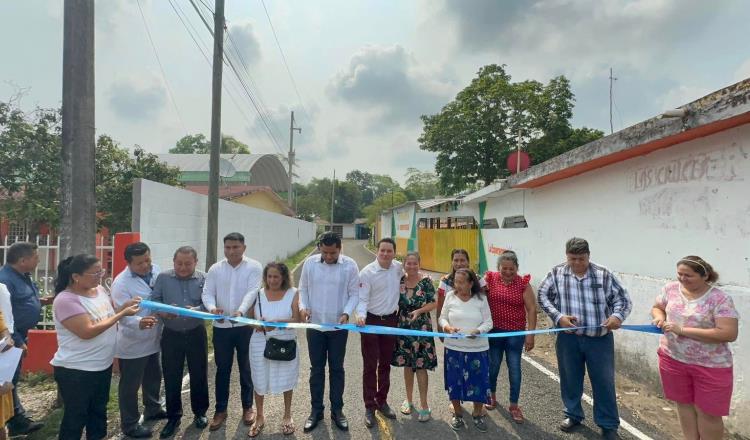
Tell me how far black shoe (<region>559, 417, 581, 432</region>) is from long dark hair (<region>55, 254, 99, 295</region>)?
3.98 m

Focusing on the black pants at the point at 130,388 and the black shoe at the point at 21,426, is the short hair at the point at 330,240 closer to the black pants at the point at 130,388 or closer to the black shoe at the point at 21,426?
the black pants at the point at 130,388

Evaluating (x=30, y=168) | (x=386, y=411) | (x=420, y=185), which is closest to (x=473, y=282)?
(x=386, y=411)

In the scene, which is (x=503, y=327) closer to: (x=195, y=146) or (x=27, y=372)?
(x=27, y=372)

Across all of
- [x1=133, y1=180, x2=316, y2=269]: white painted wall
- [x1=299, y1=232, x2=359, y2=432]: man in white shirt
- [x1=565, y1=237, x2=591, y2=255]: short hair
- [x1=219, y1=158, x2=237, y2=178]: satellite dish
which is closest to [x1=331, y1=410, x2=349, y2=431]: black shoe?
[x1=299, y1=232, x2=359, y2=432]: man in white shirt

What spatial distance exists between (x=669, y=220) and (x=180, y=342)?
5.26m

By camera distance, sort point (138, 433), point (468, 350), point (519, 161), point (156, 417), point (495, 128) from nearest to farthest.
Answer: point (138, 433), point (468, 350), point (156, 417), point (519, 161), point (495, 128)

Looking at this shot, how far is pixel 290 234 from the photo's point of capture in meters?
24.3

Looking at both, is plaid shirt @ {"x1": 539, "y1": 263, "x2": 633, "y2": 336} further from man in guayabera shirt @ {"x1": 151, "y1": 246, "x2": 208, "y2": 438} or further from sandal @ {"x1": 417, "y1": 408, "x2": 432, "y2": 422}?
man in guayabera shirt @ {"x1": 151, "y1": 246, "x2": 208, "y2": 438}

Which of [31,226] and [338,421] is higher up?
[31,226]

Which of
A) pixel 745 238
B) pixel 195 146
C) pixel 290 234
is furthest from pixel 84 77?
pixel 195 146

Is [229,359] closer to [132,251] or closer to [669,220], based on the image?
[132,251]

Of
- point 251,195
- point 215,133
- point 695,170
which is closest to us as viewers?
point 695,170

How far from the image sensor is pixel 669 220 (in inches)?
189

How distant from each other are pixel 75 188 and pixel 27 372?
90.2 inches
